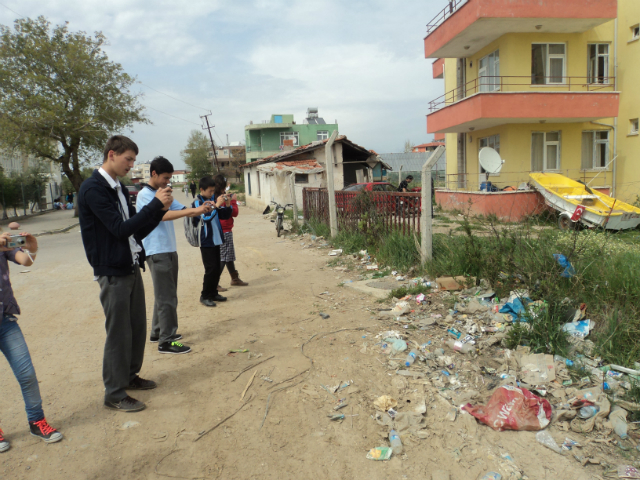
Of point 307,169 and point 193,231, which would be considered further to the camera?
point 307,169

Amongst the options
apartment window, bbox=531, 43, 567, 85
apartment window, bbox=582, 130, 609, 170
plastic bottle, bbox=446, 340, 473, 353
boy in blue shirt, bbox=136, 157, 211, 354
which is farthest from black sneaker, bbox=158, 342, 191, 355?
apartment window, bbox=582, 130, 609, 170

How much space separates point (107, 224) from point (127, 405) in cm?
134

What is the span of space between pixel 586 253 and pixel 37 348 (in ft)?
19.2

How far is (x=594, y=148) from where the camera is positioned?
54.7 feet

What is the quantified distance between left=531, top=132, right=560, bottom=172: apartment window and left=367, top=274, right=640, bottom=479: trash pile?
1345 cm

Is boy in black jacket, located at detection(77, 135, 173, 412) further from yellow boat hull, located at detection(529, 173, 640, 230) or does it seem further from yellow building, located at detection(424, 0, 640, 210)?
yellow building, located at detection(424, 0, 640, 210)

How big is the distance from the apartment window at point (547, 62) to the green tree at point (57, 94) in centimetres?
2102

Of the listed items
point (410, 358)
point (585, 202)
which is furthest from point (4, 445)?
point (585, 202)

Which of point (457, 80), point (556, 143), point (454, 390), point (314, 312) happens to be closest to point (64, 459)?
point (454, 390)

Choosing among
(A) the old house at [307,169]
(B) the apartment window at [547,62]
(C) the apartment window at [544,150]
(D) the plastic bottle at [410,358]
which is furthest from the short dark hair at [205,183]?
(B) the apartment window at [547,62]

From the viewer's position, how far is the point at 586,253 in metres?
4.55

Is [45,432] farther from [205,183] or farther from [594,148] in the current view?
[594,148]

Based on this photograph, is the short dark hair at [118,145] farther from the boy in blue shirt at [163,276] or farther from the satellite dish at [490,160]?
the satellite dish at [490,160]

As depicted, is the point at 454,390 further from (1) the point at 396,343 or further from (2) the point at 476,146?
(2) the point at 476,146
